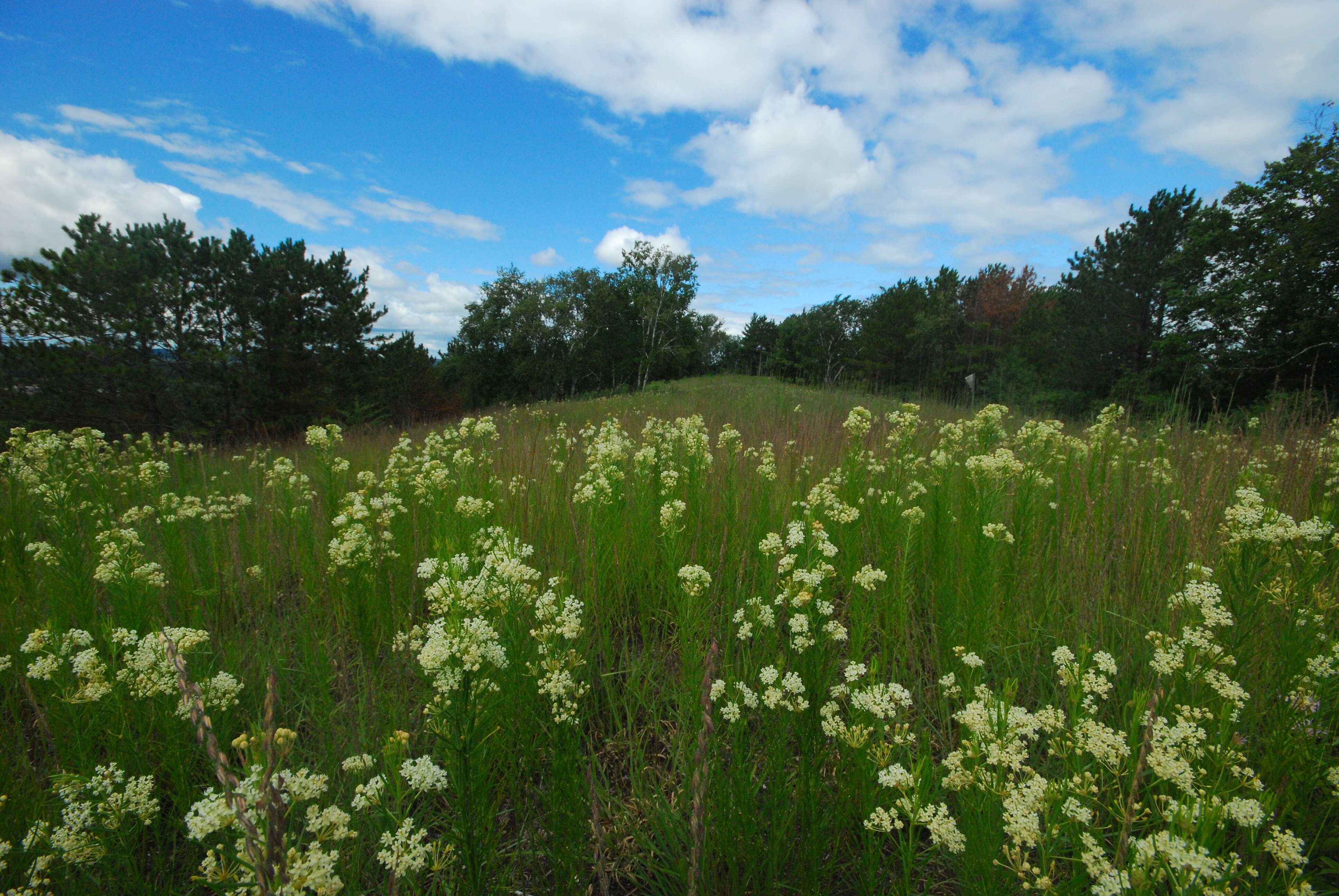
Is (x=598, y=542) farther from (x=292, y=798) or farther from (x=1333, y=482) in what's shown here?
(x=1333, y=482)

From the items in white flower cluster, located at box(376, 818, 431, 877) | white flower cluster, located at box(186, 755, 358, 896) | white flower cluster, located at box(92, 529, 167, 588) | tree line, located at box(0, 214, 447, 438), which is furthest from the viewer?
tree line, located at box(0, 214, 447, 438)

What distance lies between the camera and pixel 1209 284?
1622 cm

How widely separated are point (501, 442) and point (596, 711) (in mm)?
5793

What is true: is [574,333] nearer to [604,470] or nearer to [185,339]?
[185,339]

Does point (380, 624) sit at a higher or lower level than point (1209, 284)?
lower

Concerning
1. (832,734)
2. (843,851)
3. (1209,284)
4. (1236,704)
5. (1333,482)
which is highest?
(1209,284)

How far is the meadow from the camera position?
1.19 m

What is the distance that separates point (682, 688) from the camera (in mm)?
2008

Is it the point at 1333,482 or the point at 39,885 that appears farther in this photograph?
the point at 1333,482

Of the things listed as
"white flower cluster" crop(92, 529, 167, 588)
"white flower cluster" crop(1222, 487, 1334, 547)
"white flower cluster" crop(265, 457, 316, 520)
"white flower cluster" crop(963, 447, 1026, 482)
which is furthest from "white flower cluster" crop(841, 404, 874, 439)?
"white flower cluster" crop(265, 457, 316, 520)

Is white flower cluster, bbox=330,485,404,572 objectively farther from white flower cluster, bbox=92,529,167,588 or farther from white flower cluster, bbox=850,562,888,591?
white flower cluster, bbox=850,562,888,591

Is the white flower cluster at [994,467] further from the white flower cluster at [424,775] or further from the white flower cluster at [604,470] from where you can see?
the white flower cluster at [424,775]

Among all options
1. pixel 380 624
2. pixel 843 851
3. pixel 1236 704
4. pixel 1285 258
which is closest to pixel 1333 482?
pixel 1236 704

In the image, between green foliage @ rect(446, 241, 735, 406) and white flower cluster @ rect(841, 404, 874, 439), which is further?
green foliage @ rect(446, 241, 735, 406)
